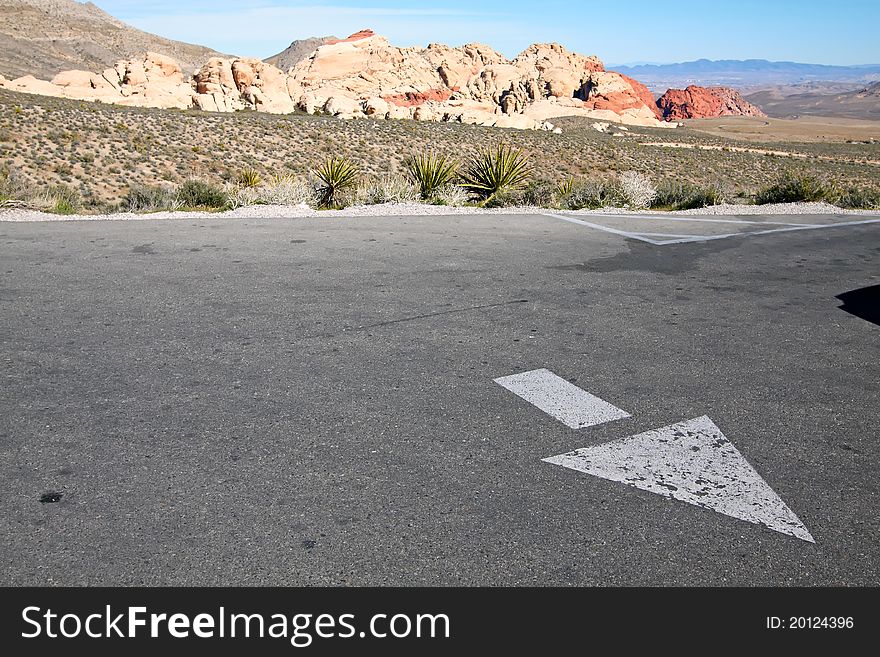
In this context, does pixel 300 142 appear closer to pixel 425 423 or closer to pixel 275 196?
pixel 275 196

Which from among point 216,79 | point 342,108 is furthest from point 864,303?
point 216,79

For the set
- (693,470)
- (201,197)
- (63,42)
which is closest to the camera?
(693,470)

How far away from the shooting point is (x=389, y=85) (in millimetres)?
131625

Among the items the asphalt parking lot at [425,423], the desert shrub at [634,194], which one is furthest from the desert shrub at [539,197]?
the asphalt parking lot at [425,423]

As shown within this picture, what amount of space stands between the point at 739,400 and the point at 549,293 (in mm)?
3032

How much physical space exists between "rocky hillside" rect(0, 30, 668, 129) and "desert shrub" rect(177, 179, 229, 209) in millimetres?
62998

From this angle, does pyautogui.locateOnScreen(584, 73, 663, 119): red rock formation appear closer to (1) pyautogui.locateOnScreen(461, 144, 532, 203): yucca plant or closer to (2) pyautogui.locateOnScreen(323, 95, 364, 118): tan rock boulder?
(2) pyautogui.locateOnScreen(323, 95, 364, 118): tan rock boulder

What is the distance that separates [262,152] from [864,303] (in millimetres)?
45123

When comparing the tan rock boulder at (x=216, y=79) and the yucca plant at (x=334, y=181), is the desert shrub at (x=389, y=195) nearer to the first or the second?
the yucca plant at (x=334, y=181)

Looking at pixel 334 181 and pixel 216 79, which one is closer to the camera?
pixel 334 181

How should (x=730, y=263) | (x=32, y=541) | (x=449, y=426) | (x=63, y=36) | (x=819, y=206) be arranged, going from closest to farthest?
(x=32, y=541) → (x=449, y=426) → (x=730, y=263) → (x=819, y=206) → (x=63, y=36)
